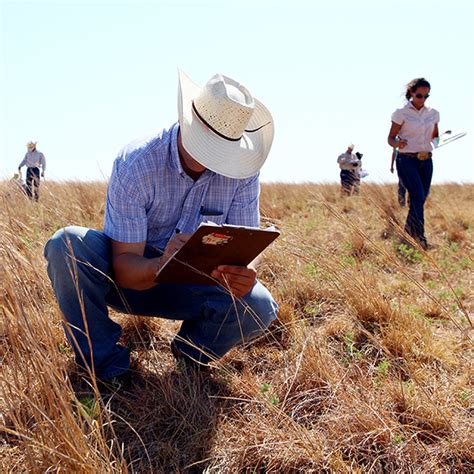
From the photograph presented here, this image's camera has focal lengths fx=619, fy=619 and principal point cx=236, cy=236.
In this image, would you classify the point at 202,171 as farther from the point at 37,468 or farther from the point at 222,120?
the point at 37,468

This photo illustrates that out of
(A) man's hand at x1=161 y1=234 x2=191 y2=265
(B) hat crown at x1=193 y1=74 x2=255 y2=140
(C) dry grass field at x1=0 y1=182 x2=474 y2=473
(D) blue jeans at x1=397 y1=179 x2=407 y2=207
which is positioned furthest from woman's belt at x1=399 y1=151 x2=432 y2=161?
(A) man's hand at x1=161 y1=234 x2=191 y2=265

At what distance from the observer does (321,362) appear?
226 cm

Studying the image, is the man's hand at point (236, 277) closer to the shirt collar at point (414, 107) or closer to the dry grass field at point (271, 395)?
the dry grass field at point (271, 395)

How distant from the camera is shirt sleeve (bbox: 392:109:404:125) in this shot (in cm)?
590

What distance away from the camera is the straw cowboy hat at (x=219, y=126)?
2.22 meters

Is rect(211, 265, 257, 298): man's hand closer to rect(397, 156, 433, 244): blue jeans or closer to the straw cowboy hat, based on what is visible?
the straw cowboy hat

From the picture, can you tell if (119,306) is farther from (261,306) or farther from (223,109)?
(223,109)

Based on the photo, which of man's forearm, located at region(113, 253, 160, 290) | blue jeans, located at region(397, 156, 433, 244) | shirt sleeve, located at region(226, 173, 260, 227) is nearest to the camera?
man's forearm, located at region(113, 253, 160, 290)

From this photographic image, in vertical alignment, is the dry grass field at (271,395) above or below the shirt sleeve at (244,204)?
below

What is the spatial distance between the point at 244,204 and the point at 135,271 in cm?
59

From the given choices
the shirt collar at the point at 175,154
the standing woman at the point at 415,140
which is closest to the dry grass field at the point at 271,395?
the shirt collar at the point at 175,154

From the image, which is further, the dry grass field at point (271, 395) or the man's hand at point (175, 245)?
the man's hand at point (175, 245)

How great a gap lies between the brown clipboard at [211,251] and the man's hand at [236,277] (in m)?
0.02

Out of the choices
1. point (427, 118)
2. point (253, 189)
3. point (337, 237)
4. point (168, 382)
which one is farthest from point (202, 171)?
point (427, 118)
